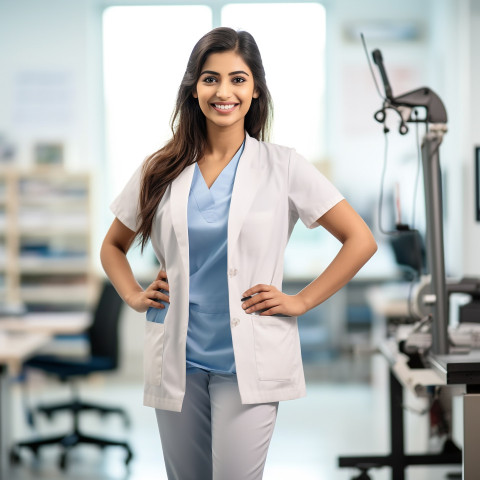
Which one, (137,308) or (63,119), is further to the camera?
(63,119)

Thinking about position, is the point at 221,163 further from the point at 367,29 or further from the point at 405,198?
the point at 367,29

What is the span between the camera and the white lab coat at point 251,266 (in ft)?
4.85

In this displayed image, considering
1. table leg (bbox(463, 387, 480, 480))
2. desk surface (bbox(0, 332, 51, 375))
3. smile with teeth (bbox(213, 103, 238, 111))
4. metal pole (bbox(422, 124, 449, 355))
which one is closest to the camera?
smile with teeth (bbox(213, 103, 238, 111))

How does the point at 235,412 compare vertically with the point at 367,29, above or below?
below

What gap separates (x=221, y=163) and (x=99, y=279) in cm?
416

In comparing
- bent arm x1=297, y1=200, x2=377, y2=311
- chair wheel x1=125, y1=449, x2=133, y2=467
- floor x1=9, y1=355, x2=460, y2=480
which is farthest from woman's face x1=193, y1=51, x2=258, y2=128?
chair wheel x1=125, y1=449, x2=133, y2=467

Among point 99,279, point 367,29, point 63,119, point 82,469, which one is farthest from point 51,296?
point 367,29

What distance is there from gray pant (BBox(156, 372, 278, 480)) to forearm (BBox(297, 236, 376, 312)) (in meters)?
0.27

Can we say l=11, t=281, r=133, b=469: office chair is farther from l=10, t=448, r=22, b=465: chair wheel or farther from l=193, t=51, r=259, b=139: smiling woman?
l=193, t=51, r=259, b=139: smiling woman

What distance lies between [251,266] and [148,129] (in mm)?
4856

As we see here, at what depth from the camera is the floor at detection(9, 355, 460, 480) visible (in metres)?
3.45

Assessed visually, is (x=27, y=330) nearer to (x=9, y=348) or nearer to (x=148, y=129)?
(x=9, y=348)

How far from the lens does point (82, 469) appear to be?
140 inches

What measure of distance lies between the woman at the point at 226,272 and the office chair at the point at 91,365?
225 cm
